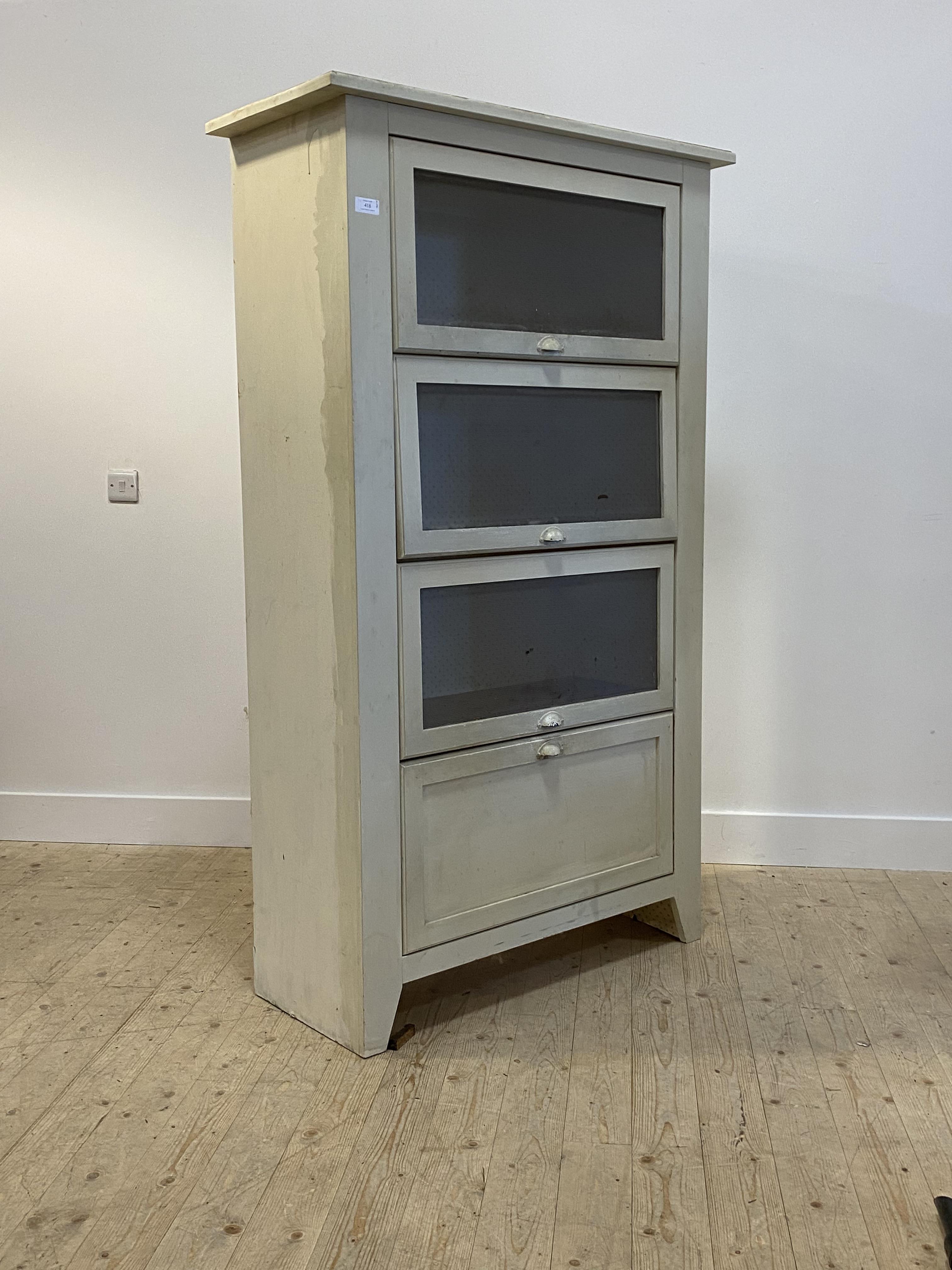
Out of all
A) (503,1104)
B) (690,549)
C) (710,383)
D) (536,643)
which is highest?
(710,383)

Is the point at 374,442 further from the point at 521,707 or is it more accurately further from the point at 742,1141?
the point at 742,1141

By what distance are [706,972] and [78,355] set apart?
2.14 meters

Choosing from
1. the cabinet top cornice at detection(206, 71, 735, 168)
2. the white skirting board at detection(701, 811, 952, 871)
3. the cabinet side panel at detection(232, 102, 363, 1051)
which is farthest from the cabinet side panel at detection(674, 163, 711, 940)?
the cabinet side panel at detection(232, 102, 363, 1051)

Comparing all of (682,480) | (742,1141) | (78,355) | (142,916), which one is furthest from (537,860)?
(78,355)

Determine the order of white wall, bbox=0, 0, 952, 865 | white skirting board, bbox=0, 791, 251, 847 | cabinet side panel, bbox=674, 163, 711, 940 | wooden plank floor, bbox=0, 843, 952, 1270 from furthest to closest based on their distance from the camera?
white skirting board, bbox=0, 791, 251, 847 < white wall, bbox=0, 0, 952, 865 < cabinet side panel, bbox=674, 163, 711, 940 < wooden plank floor, bbox=0, 843, 952, 1270

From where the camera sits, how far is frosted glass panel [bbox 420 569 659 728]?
2090 millimetres

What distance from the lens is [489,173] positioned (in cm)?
200

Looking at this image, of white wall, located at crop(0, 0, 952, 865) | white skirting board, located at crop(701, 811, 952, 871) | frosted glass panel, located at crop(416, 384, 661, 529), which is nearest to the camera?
frosted glass panel, located at crop(416, 384, 661, 529)

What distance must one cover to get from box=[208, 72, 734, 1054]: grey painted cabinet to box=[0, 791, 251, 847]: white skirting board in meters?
0.89

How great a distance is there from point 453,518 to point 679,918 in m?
1.04

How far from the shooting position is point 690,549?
2402 millimetres

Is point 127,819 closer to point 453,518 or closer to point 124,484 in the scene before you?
point 124,484

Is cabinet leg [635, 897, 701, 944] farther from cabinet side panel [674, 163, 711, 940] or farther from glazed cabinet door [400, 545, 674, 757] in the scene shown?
glazed cabinet door [400, 545, 674, 757]

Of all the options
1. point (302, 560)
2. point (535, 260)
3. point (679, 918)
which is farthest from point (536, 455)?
point (679, 918)
